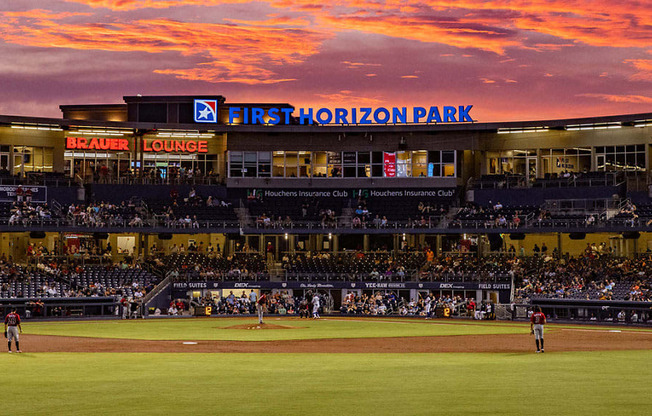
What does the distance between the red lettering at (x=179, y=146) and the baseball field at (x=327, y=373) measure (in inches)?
1402

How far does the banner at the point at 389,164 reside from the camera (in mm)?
76938

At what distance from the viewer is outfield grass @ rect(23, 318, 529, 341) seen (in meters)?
41.0

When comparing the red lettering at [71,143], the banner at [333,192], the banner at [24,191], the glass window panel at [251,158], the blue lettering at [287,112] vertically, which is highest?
the blue lettering at [287,112]

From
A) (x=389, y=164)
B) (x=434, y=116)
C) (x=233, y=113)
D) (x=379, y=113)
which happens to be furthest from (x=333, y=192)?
(x=233, y=113)

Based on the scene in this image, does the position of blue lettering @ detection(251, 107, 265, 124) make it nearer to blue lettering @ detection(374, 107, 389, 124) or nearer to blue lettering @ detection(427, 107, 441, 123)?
blue lettering @ detection(374, 107, 389, 124)

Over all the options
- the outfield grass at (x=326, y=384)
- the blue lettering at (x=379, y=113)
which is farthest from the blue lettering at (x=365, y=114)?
the outfield grass at (x=326, y=384)

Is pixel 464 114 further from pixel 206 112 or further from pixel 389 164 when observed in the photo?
pixel 206 112

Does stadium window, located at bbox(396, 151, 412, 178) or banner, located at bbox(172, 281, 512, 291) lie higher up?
stadium window, located at bbox(396, 151, 412, 178)

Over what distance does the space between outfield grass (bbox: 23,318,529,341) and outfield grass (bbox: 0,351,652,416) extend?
36.1 ft

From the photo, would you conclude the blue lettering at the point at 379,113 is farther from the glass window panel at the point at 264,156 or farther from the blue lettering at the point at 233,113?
the blue lettering at the point at 233,113

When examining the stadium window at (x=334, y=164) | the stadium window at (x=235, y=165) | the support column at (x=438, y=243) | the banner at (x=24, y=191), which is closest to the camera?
the banner at (x=24, y=191)

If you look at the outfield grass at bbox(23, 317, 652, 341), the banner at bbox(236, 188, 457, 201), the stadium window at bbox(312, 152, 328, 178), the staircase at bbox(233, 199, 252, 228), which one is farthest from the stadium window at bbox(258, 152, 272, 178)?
the outfield grass at bbox(23, 317, 652, 341)

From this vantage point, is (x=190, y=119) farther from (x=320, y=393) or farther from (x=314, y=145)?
(x=320, y=393)

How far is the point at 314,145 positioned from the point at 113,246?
65.3 ft
